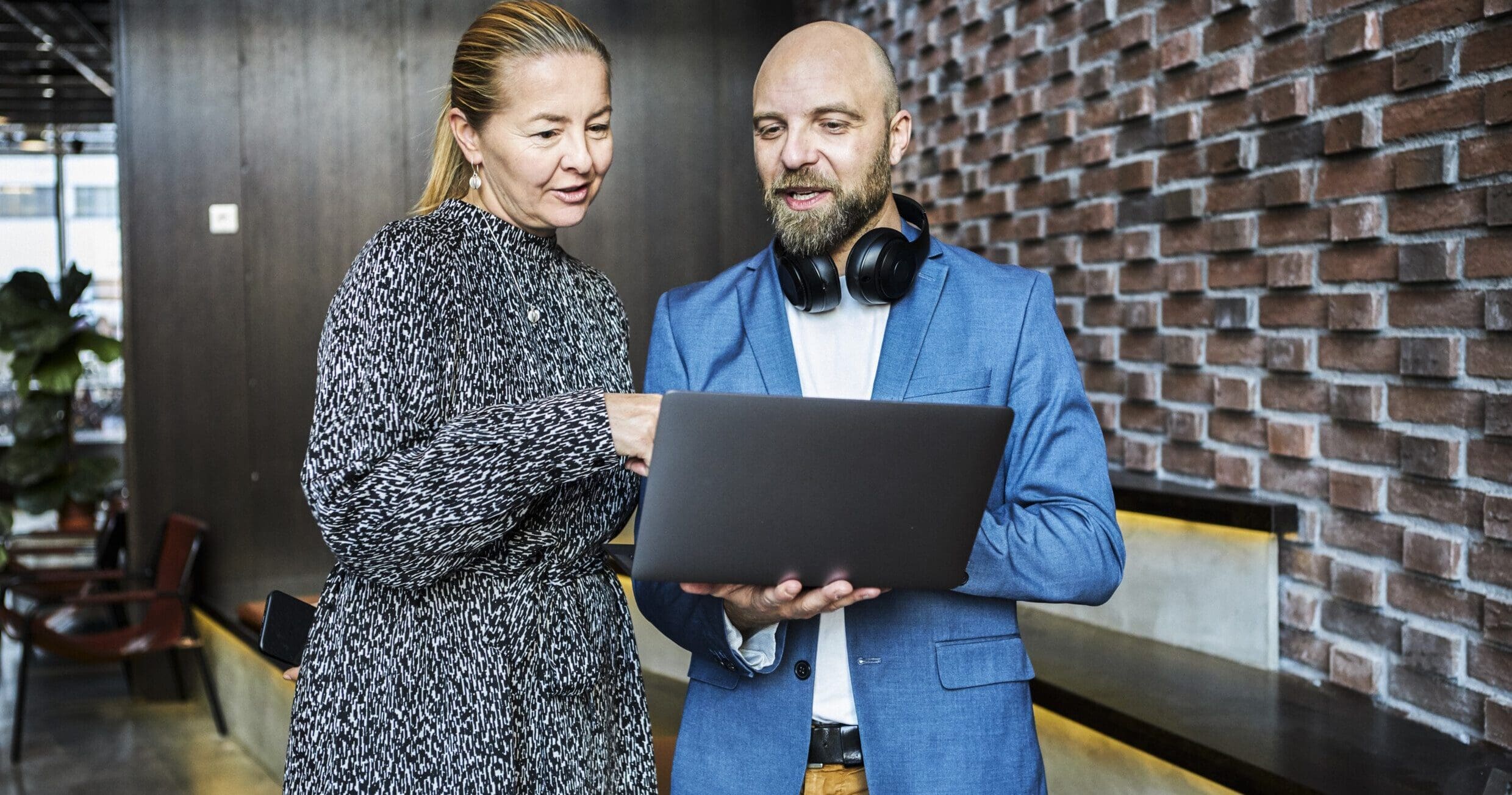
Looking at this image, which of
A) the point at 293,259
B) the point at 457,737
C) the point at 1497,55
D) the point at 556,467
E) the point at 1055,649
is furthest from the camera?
the point at 293,259

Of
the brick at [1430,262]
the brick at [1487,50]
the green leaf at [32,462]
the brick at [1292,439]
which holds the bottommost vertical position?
the green leaf at [32,462]

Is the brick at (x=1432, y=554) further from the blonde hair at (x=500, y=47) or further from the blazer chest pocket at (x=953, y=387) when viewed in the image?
the blonde hair at (x=500, y=47)

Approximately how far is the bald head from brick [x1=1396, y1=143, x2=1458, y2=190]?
1121mm

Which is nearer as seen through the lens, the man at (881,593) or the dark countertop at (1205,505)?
the man at (881,593)

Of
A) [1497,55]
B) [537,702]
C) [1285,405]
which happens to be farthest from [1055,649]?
[537,702]

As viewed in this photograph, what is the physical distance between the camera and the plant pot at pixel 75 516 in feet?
21.9

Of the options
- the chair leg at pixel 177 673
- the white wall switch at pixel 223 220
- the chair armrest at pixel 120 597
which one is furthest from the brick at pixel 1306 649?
the chair leg at pixel 177 673

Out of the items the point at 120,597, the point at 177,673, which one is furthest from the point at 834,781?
the point at 177,673

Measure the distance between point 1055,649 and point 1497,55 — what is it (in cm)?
150

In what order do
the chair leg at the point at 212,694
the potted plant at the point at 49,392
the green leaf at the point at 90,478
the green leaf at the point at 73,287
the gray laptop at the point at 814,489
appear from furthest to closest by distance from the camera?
1. the green leaf at the point at 90,478
2. the green leaf at the point at 73,287
3. the potted plant at the point at 49,392
4. the chair leg at the point at 212,694
5. the gray laptop at the point at 814,489

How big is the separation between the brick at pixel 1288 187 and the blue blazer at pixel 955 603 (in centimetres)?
124

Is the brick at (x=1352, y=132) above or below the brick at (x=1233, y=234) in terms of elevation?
above

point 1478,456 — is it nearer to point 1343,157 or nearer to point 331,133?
point 1343,157

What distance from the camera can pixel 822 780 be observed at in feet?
4.47
